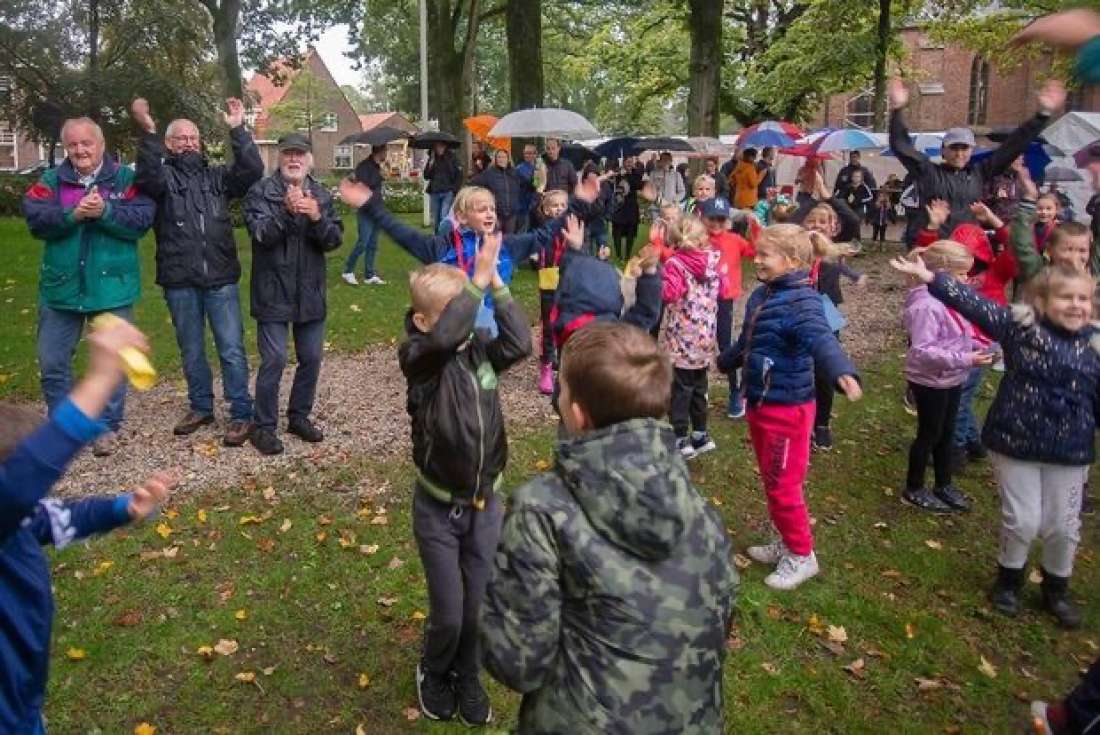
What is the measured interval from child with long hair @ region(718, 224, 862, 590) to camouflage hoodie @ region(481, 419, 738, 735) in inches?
106

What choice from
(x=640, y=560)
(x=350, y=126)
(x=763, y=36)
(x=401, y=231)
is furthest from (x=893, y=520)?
(x=350, y=126)

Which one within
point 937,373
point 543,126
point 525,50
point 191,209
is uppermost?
point 525,50

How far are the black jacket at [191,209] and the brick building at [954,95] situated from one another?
144 ft

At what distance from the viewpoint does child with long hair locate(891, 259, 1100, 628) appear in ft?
14.2

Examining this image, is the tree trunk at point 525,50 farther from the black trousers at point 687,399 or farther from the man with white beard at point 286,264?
the black trousers at point 687,399

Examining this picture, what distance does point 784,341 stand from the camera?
15.5 ft

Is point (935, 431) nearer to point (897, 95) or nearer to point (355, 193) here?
point (897, 95)

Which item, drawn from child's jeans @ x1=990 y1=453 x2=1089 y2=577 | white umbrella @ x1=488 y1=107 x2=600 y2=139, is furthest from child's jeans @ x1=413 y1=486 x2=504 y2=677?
white umbrella @ x1=488 y1=107 x2=600 y2=139

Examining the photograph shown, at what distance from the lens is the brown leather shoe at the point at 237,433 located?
6.62 metres

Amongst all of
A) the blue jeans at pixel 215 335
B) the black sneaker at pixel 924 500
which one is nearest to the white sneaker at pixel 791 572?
the black sneaker at pixel 924 500

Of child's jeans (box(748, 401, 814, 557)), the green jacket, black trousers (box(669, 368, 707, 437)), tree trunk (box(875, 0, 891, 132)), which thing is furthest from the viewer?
tree trunk (box(875, 0, 891, 132))

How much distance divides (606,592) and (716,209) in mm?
5983

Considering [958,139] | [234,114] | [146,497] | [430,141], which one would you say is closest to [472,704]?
[146,497]

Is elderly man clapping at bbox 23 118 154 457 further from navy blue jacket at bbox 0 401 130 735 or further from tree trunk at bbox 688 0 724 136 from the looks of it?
tree trunk at bbox 688 0 724 136
